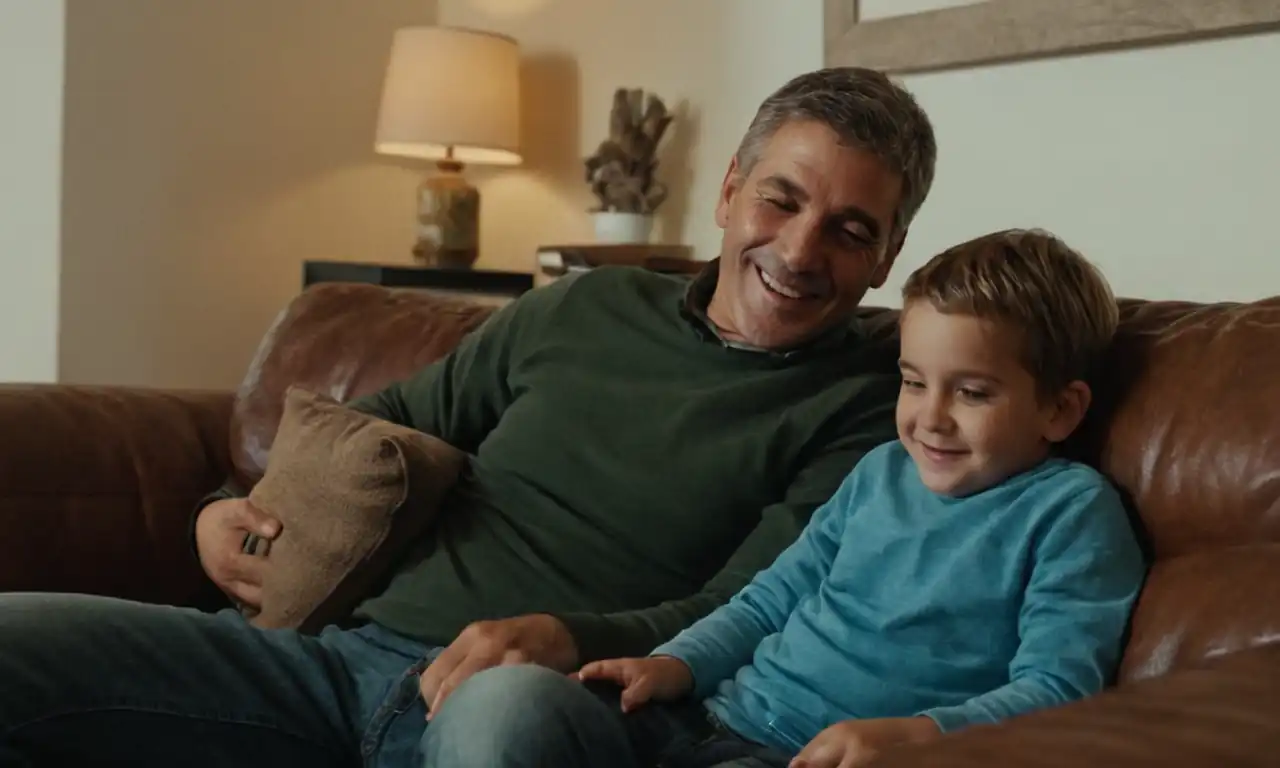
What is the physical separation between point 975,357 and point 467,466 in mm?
662

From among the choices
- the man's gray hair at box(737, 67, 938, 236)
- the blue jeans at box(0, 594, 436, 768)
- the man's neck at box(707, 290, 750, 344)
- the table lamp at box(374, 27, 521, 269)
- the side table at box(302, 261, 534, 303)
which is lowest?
the blue jeans at box(0, 594, 436, 768)

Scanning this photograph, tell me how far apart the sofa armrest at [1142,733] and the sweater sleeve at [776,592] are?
45 centimetres

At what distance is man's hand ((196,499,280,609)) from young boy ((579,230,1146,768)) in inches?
22.5

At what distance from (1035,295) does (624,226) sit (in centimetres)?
160

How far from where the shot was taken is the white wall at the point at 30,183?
2875 mm

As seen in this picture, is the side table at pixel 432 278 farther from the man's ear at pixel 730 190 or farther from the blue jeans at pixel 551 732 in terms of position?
the blue jeans at pixel 551 732

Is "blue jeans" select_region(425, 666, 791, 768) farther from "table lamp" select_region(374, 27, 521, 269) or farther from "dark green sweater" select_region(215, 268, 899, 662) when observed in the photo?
"table lamp" select_region(374, 27, 521, 269)

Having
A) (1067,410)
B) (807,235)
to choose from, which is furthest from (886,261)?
(1067,410)

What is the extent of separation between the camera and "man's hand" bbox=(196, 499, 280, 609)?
1614mm

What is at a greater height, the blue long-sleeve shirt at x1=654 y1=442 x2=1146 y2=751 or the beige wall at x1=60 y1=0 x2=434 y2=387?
the beige wall at x1=60 y1=0 x2=434 y2=387

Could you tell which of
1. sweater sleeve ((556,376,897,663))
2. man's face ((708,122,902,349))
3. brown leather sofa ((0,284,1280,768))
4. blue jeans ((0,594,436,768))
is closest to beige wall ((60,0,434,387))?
brown leather sofa ((0,284,1280,768))

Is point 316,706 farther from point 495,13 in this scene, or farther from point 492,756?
point 495,13

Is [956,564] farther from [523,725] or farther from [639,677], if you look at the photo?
[523,725]

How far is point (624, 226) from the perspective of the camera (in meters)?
2.76
